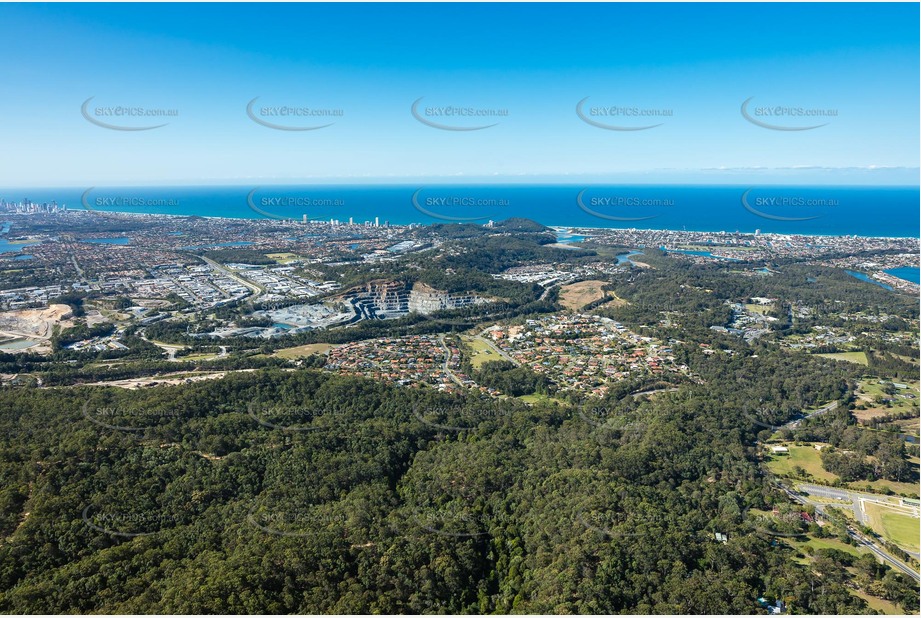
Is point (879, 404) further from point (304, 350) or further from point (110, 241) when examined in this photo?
point (110, 241)

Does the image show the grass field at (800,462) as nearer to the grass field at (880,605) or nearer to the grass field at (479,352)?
the grass field at (880,605)

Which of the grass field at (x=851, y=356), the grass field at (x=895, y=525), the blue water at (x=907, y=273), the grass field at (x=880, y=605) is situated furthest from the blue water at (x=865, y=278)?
the grass field at (x=880, y=605)

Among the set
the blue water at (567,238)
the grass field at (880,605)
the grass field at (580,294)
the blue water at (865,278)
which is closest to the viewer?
the grass field at (880,605)

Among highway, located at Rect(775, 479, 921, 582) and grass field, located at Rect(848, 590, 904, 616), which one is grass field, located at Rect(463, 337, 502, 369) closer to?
highway, located at Rect(775, 479, 921, 582)

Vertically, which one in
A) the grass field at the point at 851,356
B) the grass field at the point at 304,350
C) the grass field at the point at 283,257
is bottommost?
the grass field at the point at 851,356

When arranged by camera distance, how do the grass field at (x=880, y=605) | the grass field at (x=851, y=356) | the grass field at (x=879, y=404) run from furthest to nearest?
the grass field at (x=851, y=356) < the grass field at (x=879, y=404) < the grass field at (x=880, y=605)

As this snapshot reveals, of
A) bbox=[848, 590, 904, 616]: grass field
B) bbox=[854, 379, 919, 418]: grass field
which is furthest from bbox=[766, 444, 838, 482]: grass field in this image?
bbox=[848, 590, 904, 616]: grass field

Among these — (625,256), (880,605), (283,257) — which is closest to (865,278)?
(625,256)
